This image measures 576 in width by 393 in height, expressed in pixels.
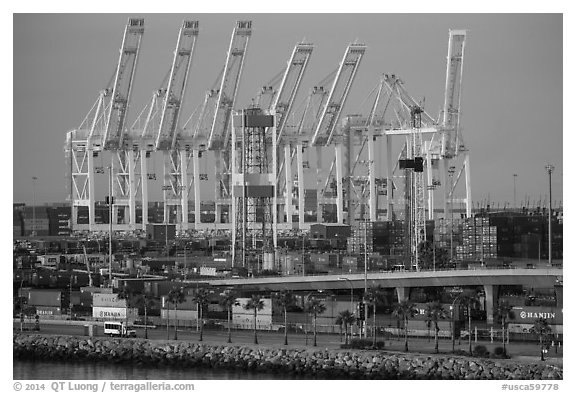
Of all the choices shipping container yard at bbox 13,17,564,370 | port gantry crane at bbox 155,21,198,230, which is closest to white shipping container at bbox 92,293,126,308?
shipping container yard at bbox 13,17,564,370

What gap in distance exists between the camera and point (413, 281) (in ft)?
169

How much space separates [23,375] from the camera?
36438 millimetres

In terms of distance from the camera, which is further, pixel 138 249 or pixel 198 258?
pixel 138 249

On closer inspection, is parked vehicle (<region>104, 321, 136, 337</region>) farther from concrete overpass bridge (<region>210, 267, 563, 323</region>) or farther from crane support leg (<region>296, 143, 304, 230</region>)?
crane support leg (<region>296, 143, 304, 230</region>)

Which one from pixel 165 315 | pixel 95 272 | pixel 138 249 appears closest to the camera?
pixel 165 315

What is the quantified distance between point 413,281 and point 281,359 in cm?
1604

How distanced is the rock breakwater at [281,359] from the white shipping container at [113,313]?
9.59 feet

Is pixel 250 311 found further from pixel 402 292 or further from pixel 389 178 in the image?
pixel 389 178

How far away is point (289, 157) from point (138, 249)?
12.1 meters

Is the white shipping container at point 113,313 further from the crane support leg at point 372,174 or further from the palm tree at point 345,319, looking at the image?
the crane support leg at point 372,174
